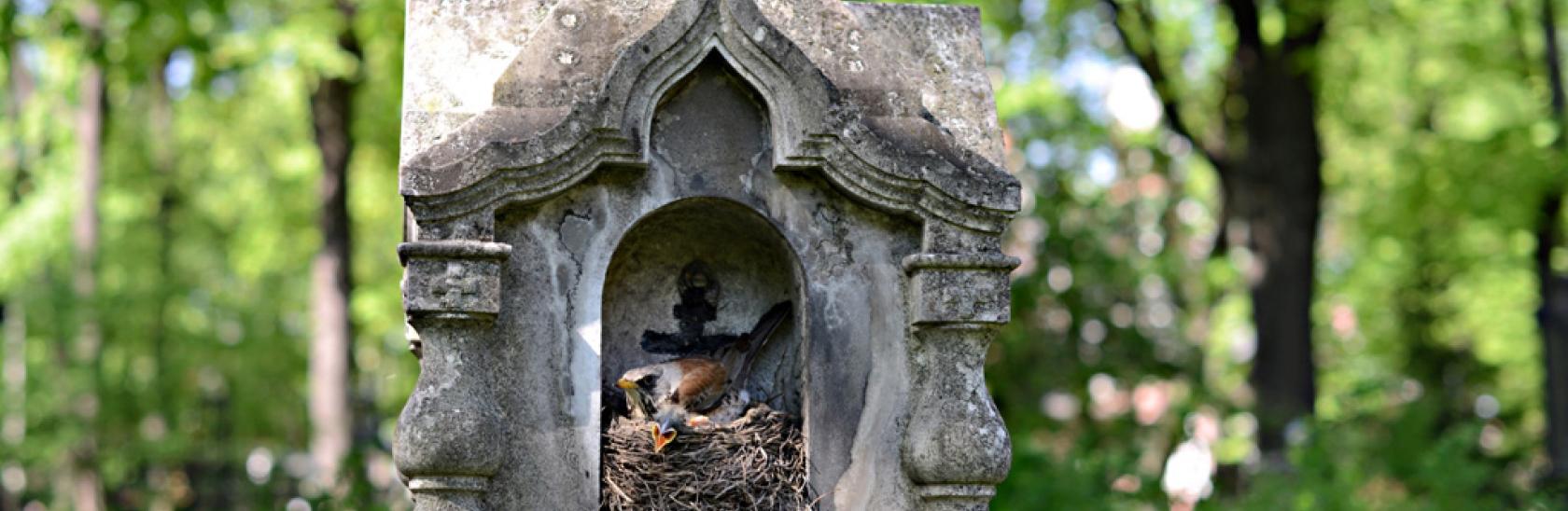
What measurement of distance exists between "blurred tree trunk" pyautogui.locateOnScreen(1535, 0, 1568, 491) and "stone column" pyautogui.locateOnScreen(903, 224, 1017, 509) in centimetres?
1063

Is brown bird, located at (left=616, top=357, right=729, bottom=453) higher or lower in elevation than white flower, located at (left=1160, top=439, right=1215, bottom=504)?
higher

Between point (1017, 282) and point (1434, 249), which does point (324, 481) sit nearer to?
point (1017, 282)

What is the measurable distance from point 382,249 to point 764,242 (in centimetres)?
1746

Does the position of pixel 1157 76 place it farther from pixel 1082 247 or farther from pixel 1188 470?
pixel 1188 470

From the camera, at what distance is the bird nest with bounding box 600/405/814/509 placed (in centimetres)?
511

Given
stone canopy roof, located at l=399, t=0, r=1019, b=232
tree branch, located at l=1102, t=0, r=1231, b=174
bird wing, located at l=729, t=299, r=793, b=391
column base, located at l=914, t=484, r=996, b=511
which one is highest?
tree branch, located at l=1102, t=0, r=1231, b=174

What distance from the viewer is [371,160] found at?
1895 centimetres

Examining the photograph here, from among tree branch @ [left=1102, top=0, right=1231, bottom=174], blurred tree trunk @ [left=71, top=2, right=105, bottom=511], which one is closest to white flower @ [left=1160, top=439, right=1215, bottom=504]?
tree branch @ [left=1102, top=0, right=1231, bottom=174]

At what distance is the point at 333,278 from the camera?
599 inches

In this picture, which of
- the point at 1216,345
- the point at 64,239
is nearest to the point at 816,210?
the point at 64,239

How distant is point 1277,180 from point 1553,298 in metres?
2.86

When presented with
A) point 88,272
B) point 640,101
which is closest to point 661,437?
point 640,101

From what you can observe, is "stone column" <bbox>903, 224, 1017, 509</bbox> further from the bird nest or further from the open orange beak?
the open orange beak

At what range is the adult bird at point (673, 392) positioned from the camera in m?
5.17
